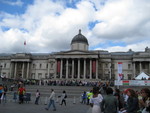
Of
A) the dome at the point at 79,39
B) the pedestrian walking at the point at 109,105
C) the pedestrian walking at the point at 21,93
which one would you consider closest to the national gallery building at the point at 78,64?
the dome at the point at 79,39

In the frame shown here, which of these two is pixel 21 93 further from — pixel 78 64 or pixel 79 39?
pixel 79 39

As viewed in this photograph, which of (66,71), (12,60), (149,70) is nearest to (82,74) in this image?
(66,71)

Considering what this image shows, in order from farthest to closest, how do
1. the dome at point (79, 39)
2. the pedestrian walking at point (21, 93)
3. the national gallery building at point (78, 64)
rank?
the dome at point (79, 39), the national gallery building at point (78, 64), the pedestrian walking at point (21, 93)

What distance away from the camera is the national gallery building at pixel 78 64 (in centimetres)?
5809

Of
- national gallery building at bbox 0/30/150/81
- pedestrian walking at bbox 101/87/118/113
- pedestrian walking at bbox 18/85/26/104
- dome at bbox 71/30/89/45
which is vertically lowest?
pedestrian walking at bbox 18/85/26/104

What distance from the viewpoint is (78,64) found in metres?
58.1

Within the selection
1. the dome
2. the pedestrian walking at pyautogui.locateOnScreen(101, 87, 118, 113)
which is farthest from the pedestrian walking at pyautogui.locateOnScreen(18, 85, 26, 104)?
the dome

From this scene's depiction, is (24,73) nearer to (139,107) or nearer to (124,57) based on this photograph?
(124,57)

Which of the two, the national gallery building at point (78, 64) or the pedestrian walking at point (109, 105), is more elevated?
the national gallery building at point (78, 64)

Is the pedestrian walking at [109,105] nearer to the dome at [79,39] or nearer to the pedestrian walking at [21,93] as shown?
the pedestrian walking at [21,93]

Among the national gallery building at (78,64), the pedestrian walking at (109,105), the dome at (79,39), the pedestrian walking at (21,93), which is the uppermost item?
the dome at (79,39)

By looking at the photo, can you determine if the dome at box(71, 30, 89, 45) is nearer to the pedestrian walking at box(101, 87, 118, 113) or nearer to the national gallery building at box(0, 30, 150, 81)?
the national gallery building at box(0, 30, 150, 81)

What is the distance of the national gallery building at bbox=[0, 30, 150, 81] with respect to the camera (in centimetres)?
5809

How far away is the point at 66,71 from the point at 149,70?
93.4 ft
